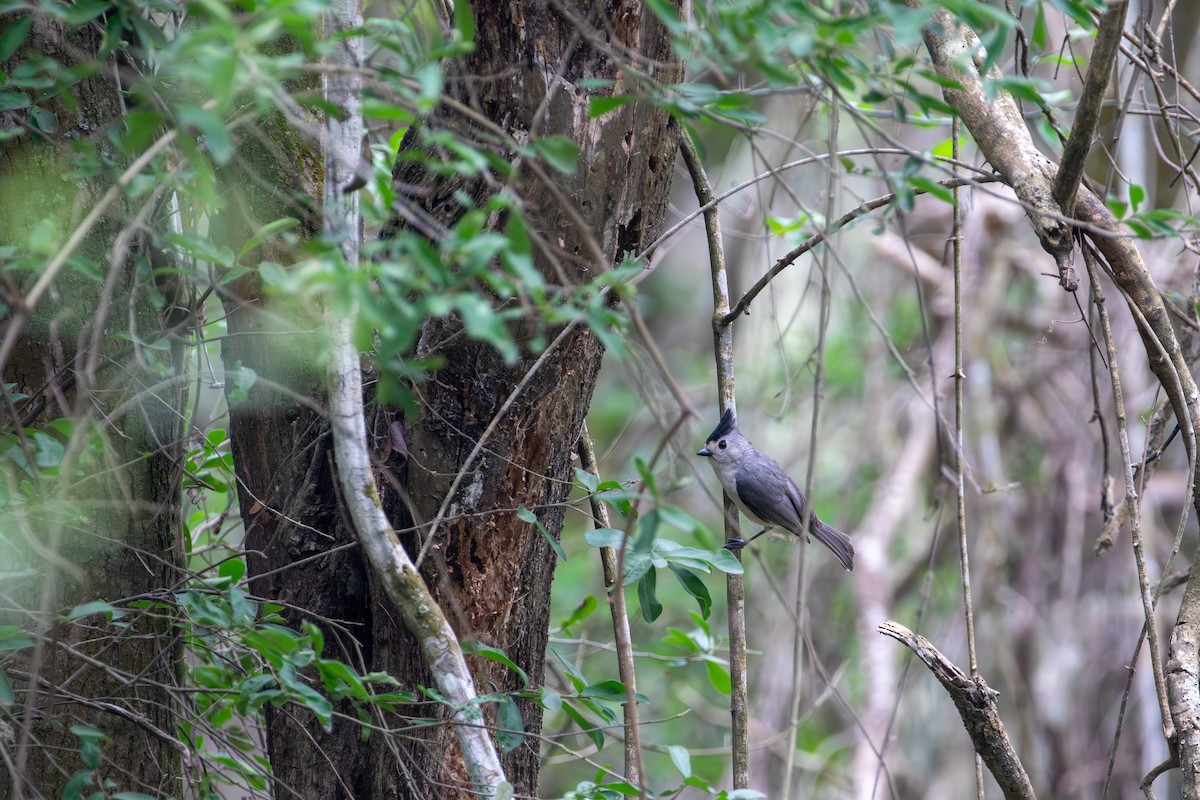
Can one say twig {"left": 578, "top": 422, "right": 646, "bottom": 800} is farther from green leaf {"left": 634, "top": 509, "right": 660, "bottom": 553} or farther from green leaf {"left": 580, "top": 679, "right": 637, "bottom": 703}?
green leaf {"left": 634, "top": 509, "right": 660, "bottom": 553}

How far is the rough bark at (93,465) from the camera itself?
74.4 inches

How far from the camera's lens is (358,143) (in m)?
1.64

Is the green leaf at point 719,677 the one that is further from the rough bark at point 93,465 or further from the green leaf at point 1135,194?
the green leaf at point 1135,194

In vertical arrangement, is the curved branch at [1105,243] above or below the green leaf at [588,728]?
above

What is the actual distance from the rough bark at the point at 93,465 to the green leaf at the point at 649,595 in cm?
88

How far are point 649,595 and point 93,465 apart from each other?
108cm

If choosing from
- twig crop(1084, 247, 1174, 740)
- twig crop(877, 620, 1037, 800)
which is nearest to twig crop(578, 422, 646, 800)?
twig crop(877, 620, 1037, 800)

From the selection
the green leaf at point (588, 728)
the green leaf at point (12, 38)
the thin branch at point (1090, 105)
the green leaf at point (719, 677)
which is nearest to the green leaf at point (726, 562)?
the green leaf at point (588, 728)

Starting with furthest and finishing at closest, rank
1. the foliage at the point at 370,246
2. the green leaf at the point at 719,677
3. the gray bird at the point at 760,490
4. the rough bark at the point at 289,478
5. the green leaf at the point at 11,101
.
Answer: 1. the gray bird at the point at 760,490
2. the green leaf at the point at 719,677
3. the rough bark at the point at 289,478
4. the green leaf at the point at 11,101
5. the foliage at the point at 370,246

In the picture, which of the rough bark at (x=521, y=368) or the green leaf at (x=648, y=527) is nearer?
the green leaf at (x=648, y=527)

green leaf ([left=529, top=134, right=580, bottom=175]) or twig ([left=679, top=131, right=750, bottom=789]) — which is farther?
twig ([left=679, top=131, right=750, bottom=789])

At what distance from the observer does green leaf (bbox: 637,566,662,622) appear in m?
1.92

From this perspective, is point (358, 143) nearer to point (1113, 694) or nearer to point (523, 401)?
point (523, 401)

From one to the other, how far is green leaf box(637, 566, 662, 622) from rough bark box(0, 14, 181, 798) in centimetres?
88
